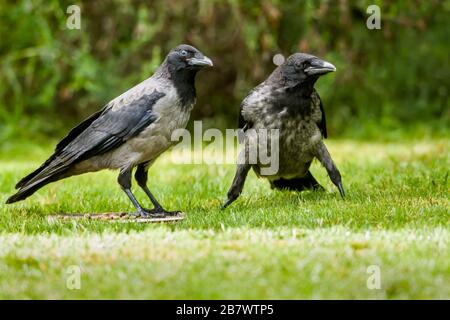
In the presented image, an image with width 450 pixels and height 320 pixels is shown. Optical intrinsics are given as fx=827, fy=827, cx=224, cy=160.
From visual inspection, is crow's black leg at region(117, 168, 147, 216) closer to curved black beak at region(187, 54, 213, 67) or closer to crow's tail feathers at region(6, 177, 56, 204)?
crow's tail feathers at region(6, 177, 56, 204)

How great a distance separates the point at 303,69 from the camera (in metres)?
6.99

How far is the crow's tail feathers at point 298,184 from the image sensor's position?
7.57 meters

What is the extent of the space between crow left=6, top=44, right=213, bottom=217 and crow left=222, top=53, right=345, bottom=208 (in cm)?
59

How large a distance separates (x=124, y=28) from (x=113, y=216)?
7.10 meters

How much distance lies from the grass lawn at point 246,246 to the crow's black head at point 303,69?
1019 mm

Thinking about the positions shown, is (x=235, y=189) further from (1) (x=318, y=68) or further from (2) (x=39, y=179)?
(2) (x=39, y=179)

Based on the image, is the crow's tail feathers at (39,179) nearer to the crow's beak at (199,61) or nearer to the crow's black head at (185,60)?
the crow's black head at (185,60)

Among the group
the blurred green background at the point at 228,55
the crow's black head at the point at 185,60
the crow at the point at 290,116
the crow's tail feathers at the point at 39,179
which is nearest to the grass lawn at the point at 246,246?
the crow's tail feathers at the point at 39,179

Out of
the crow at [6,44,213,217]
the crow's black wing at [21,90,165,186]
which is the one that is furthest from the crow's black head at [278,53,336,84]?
the crow's black wing at [21,90,165,186]

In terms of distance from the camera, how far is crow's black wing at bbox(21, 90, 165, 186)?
6680 mm

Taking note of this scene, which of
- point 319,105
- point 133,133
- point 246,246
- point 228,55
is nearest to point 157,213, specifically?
point 133,133

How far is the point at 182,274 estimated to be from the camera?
4648mm
